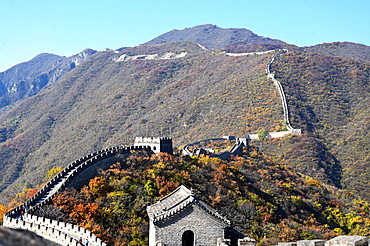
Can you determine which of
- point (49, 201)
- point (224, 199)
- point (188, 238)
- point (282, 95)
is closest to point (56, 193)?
point (49, 201)

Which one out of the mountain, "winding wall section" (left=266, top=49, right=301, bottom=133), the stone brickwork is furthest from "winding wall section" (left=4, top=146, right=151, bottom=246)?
"winding wall section" (left=266, top=49, right=301, bottom=133)

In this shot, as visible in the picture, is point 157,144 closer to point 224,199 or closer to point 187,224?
point 224,199

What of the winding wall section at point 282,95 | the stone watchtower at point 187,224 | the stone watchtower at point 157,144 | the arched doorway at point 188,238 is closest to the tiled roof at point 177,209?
the stone watchtower at point 187,224

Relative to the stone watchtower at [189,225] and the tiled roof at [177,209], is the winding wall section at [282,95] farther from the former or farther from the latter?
the stone watchtower at [189,225]

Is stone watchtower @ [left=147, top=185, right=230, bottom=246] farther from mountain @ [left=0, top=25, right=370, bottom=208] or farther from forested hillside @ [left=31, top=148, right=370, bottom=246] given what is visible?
mountain @ [left=0, top=25, right=370, bottom=208]

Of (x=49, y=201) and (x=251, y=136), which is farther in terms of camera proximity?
(x=251, y=136)

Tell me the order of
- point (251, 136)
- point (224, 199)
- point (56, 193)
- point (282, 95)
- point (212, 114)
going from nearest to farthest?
point (56, 193)
point (224, 199)
point (251, 136)
point (282, 95)
point (212, 114)
